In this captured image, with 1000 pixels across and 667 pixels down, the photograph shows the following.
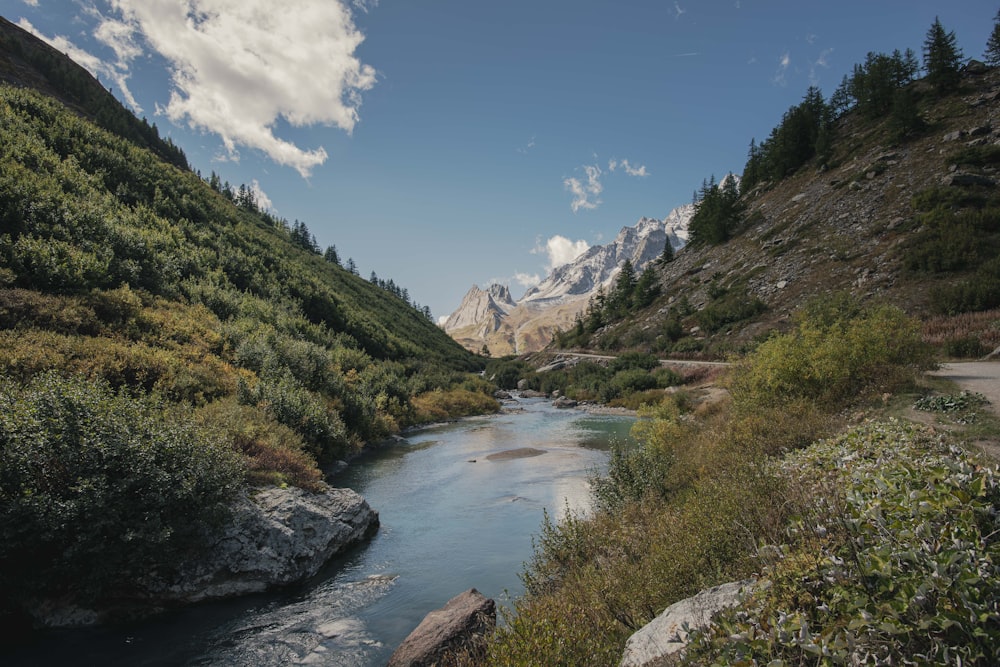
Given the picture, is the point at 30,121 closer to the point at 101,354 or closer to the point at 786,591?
the point at 101,354

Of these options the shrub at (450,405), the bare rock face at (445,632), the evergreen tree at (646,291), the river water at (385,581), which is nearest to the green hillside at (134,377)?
the shrub at (450,405)

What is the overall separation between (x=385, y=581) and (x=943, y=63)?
4000 inches

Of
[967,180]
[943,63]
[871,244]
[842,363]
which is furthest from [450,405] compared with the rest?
[943,63]

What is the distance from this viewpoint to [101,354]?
57.6 ft

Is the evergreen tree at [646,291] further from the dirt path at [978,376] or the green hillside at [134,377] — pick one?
the dirt path at [978,376]

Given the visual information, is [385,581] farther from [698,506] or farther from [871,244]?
[871,244]

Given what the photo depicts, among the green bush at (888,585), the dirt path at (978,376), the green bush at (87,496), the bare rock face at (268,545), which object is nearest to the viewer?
the green bush at (888,585)

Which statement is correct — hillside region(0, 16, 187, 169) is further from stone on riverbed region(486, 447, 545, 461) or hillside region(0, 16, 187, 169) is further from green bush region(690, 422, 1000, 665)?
green bush region(690, 422, 1000, 665)

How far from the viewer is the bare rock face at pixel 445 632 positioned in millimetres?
8375

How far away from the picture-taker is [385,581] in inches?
514

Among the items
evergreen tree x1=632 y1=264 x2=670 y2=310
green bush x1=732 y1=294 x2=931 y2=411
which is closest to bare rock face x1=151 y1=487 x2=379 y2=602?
green bush x1=732 y1=294 x2=931 y2=411

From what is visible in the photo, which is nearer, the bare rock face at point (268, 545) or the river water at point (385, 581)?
the river water at point (385, 581)

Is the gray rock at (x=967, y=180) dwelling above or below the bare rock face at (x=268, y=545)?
above

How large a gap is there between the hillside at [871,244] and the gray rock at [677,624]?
27.9 m
